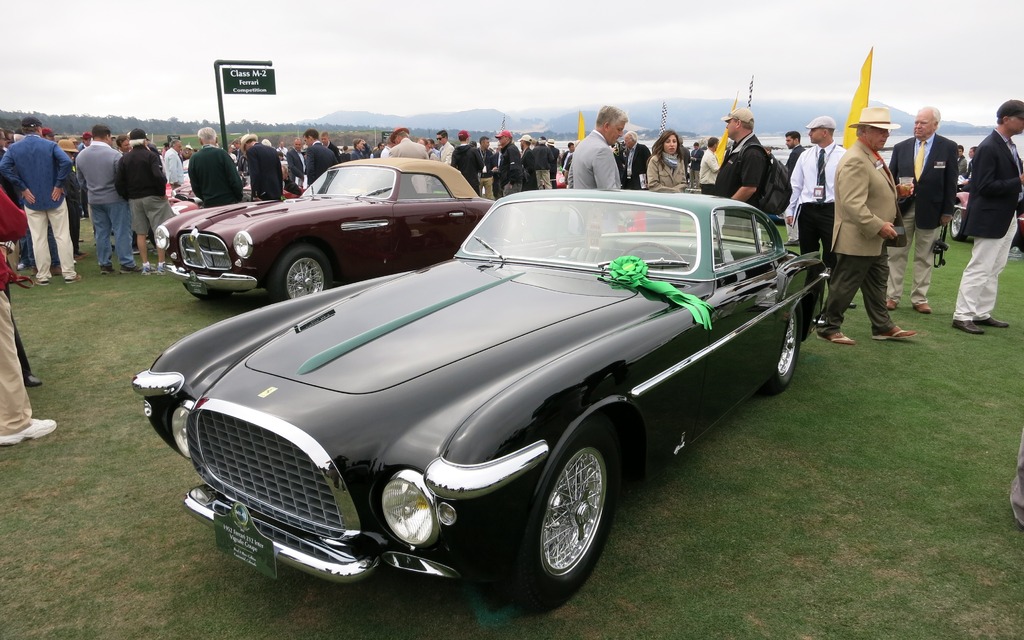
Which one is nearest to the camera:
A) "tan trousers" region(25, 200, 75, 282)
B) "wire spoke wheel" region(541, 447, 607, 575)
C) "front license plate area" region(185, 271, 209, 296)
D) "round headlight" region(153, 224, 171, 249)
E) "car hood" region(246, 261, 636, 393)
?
"wire spoke wheel" region(541, 447, 607, 575)

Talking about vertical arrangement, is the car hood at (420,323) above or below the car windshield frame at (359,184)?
below

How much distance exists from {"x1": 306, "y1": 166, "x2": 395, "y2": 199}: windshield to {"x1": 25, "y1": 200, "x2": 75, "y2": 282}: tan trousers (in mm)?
3338

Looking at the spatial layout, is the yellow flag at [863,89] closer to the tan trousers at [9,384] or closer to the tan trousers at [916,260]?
the tan trousers at [916,260]

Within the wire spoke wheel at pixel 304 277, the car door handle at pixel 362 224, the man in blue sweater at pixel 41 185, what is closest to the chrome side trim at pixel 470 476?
the wire spoke wheel at pixel 304 277

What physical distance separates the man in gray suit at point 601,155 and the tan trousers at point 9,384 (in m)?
4.70

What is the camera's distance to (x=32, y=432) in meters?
4.06

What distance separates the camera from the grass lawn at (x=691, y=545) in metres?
2.51

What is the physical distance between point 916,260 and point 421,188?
5.78 metres

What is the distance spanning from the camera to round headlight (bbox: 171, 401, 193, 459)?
112 inches

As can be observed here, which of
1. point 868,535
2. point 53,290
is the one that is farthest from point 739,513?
point 53,290

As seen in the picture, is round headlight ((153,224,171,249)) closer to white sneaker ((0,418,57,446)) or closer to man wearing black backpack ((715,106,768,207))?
white sneaker ((0,418,57,446))

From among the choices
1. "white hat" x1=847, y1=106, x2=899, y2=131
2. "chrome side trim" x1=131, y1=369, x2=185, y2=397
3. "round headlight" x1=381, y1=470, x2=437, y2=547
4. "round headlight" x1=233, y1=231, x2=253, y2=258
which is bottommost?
"round headlight" x1=381, y1=470, x2=437, y2=547

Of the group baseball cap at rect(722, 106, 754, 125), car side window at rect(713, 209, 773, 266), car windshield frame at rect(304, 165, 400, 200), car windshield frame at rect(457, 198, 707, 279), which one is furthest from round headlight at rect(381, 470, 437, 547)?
car windshield frame at rect(304, 165, 400, 200)

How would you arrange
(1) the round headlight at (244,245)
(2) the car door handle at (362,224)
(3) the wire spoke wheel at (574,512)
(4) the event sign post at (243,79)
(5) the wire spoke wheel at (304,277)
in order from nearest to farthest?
(3) the wire spoke wheel at (574,512) → (1) the round headlight at (244,245) → (5) the wire spoke wheel at (304,277) → (2) the car door handle at (362,224) → (4) the event sign post at (243,79)
